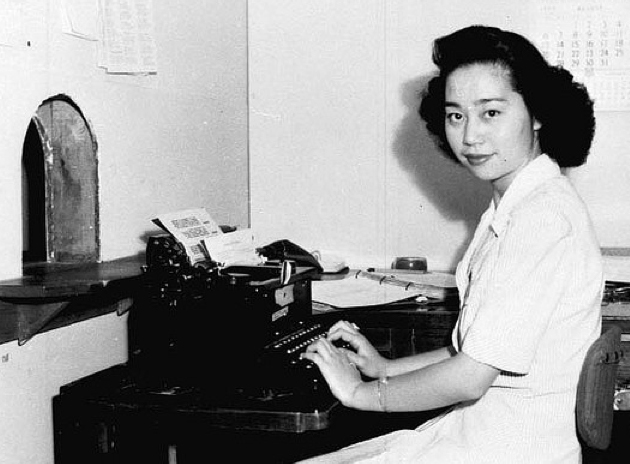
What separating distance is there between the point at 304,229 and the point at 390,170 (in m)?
0.37

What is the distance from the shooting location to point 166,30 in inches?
97.2

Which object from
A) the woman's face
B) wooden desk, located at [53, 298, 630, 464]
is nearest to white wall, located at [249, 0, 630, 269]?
wooden desk, located at [53, 298, 630, 464]

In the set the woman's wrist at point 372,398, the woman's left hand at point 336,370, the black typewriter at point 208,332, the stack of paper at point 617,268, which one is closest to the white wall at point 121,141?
the black typewriter at point 208,332

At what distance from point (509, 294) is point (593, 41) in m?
1.57

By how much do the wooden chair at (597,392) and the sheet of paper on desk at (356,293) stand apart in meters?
0.91

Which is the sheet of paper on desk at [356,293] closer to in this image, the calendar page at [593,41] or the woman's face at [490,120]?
the woman's face at [490,120]

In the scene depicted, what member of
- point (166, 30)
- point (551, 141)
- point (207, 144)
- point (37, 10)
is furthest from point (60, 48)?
point (551, 141)

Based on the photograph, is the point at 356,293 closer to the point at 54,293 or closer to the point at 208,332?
the point at 208,332

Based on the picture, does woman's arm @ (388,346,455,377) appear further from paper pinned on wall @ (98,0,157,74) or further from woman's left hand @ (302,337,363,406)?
paper pinned on wall @ (98,0,157,74)

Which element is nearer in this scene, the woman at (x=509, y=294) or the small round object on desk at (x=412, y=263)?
the woman at (x=509, y=294)

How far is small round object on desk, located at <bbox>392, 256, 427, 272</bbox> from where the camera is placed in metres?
2.80

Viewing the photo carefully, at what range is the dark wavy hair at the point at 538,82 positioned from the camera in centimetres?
167

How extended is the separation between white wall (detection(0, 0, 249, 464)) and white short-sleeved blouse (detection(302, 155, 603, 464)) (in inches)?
29.4

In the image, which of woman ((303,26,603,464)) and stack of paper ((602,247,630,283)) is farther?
stack of paper ((602,247,630,283))
